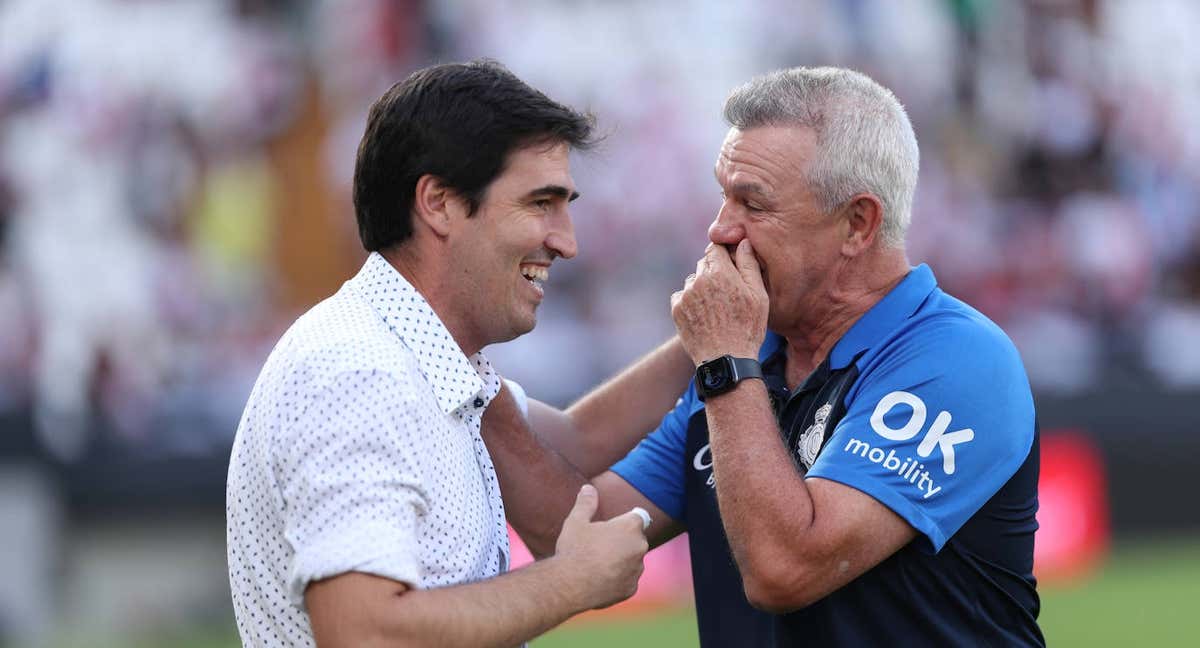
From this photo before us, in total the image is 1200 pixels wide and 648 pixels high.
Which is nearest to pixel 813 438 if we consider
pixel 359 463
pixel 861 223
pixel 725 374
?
pixel 725 374

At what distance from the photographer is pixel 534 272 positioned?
143 inches

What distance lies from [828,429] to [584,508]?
65 centimetres

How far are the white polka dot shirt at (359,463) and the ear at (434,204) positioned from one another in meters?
0.13

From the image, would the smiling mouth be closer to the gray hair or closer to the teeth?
the teeth

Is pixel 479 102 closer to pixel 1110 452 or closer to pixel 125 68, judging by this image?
pixel 125 68

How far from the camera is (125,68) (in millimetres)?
10297

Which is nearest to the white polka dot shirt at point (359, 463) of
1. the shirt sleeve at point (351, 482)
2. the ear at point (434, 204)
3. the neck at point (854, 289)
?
the shirt sleeve at point (351, 482)

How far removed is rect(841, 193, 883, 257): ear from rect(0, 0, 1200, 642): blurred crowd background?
240 inches

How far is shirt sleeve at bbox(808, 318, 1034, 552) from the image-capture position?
11.6ft

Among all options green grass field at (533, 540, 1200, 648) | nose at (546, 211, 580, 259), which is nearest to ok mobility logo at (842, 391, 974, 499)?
nose at (546, 211, 580, 259)

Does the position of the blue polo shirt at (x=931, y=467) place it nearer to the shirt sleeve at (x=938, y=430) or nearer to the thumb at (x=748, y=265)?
the shirt sleeve at (x=938, y=430)

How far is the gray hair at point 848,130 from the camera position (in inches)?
152

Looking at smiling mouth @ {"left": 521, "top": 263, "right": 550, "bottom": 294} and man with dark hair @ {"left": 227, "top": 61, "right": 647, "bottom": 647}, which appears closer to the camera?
man with dark hair @ {"left": 227, "top": 61, "right": 647, "bottom": 647}

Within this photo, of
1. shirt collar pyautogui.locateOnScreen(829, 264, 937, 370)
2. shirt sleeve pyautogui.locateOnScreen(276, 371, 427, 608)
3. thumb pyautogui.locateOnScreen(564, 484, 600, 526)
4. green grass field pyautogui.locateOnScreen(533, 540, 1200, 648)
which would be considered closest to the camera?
shirt sleeve pyautogui.locateOnScreen(276, 371, 427, 608)
